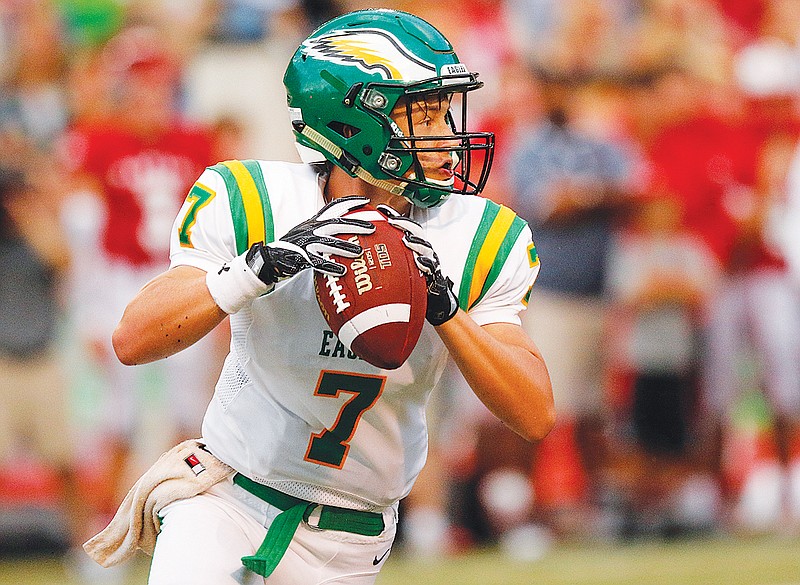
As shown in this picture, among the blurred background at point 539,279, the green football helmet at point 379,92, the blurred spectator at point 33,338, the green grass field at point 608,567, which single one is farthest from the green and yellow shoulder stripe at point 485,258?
the blurred spectator at point 33,338

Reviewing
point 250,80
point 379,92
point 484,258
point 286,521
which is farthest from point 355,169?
point 250,80

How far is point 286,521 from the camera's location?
2.96m

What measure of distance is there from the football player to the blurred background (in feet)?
10.8

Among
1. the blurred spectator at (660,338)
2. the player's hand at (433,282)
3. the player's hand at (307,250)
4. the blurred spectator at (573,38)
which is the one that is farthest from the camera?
the blurred spectator at (573,38)

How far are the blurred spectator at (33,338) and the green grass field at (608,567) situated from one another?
507mm

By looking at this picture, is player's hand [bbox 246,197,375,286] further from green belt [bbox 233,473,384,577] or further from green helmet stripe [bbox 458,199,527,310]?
green belt [bbox 233,473,384,577]

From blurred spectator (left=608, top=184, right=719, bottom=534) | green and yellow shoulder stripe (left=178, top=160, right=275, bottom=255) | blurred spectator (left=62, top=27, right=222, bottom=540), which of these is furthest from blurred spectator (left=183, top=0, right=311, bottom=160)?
green and yellow shoulder stripe (left=178, top=160, right=275, bottom=255)

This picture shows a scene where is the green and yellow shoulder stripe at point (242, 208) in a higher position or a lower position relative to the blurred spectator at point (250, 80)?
higher

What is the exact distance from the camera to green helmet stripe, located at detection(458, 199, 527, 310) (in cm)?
302

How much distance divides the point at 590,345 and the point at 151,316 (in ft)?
15.5

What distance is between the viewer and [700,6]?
8508 mm

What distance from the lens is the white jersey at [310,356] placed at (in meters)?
2.92

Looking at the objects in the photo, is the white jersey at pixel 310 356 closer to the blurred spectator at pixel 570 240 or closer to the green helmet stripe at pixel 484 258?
the green helmet stripe at pixel 484 258

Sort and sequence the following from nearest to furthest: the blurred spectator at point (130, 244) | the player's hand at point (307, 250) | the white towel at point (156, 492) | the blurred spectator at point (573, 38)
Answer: the player's hand at point (307, 250) → the white towel at point (156, 492) → the blurred spectator at point (130, 244) → the blurred spectator at point (573, 38)
